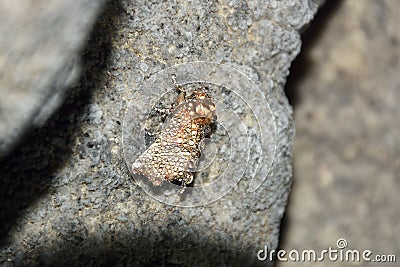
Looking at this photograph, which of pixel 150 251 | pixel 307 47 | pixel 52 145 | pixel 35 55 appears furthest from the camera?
pixel 307 47

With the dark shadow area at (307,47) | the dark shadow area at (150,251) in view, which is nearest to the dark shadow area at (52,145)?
the dark shadow area at (150,251)

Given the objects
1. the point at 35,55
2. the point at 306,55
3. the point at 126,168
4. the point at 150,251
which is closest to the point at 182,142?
the point at 126,168

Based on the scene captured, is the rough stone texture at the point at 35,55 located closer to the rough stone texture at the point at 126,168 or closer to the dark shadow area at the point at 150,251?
the rough stone texture at the point at 126,168

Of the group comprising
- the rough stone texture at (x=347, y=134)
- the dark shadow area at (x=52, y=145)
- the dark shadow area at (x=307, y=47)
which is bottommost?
the rough stone texture at (x=347, y=134)

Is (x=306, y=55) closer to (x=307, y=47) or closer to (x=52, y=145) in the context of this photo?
(x=307, y=47)

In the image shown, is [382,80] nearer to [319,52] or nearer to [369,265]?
[319,52]

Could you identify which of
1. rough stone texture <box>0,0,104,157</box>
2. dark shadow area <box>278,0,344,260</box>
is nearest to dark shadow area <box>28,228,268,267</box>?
rough stone texture <box>0,0,104,157</box>
